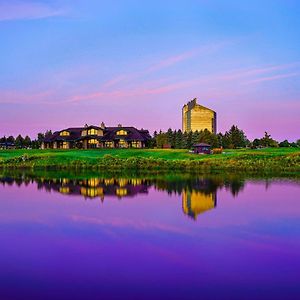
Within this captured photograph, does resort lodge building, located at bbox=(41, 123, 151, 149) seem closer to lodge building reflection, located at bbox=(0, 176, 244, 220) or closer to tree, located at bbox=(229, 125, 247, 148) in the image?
tree, located at bbox=(229, 125, 247, 148)

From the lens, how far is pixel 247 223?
60.3ft

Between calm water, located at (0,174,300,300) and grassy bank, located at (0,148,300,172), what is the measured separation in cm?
3023

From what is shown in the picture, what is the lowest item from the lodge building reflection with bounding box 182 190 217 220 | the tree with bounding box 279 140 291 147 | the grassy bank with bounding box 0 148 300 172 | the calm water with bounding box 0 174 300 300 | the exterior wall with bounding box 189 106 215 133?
the calm water with bounding box 0 174 300 300

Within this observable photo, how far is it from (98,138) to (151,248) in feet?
253

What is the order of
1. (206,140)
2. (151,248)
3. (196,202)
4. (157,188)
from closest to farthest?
(151,248) → (196,202) → (157,188) → (206,140)

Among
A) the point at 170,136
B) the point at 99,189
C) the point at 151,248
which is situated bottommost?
the point at 151,248

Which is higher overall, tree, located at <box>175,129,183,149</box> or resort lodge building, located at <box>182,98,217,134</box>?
resort lodge building, located at <box>182,98,217,134</box>

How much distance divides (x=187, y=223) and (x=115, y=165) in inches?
1693

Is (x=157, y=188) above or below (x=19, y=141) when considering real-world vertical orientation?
below

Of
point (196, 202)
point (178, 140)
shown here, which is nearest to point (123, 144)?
point (178, 140)

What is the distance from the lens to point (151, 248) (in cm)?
1405

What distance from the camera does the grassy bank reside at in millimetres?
56544

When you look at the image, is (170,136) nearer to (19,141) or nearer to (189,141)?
(189,141)

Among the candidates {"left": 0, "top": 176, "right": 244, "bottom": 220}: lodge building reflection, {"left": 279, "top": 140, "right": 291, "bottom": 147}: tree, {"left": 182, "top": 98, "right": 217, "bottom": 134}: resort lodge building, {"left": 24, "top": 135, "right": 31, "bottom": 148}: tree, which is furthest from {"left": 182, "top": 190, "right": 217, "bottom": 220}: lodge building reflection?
{"left": 182, "top": 98, "right": 217, "bottom": 134}: resort lodge building
